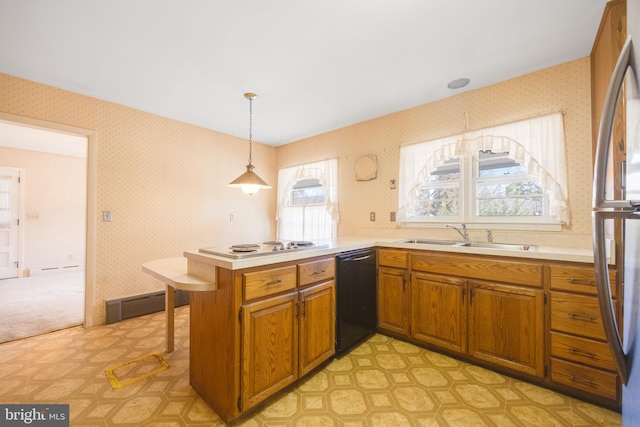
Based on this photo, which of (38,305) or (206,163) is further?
(206,163)

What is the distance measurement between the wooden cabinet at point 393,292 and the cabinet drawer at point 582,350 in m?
0.99

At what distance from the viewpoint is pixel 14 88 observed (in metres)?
2.38

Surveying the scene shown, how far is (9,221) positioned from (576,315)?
790 centimetres

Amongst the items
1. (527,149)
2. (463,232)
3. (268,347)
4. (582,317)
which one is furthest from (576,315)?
(268,347)

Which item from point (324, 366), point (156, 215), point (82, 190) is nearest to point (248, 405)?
point (324, 366)

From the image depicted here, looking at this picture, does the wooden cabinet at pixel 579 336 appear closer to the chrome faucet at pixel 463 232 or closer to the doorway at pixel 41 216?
the chrome faucet at pixel 463 232

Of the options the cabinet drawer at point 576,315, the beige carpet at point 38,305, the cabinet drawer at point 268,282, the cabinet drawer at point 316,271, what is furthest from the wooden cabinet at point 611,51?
the beige carpet at point 38,305

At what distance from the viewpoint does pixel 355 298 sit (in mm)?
2260

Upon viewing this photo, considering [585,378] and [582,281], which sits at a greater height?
[582,281]

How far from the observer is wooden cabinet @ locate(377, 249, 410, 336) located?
237 cm

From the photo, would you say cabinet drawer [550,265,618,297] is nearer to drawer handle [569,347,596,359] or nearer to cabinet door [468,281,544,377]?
cabinet door [468,281,544,377]

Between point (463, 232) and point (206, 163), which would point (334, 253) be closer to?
point (463, 232)

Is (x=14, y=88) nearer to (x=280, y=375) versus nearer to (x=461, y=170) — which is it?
(x=280, y=375)

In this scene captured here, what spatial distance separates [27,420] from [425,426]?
7.31 ft
